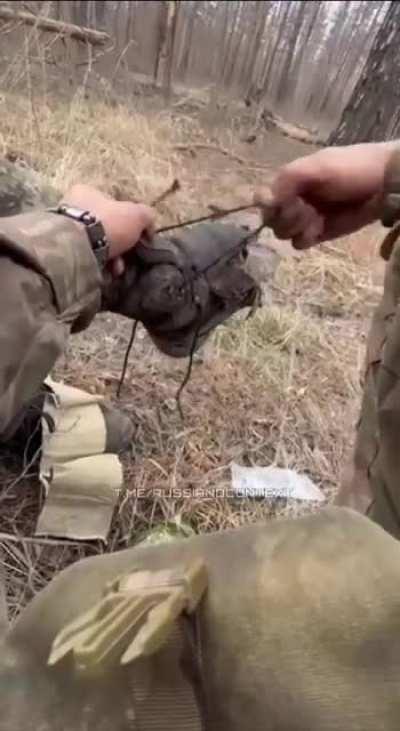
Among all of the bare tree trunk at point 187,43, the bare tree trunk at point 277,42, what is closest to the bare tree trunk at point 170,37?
the bare tree trunk at point 187,43

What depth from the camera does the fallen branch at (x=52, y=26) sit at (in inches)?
134

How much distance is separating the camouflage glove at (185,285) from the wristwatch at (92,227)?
0.59 ft

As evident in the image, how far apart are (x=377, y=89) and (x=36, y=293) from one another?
3110 mm

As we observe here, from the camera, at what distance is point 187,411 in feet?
7.70

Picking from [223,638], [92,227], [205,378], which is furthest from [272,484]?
[223,638]

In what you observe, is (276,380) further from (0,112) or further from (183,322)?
(0,112)

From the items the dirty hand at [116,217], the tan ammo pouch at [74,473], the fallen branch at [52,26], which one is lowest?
the tan ammo pouch at [74,473]

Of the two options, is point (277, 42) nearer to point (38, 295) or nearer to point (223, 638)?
point (38, 295)

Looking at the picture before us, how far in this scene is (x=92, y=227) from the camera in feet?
4.37

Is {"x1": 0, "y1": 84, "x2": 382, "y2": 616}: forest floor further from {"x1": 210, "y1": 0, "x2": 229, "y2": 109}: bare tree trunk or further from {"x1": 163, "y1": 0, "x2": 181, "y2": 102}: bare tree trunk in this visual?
{"x1": 210, "y1": 0, "x2": 229, "y2": 109}: bare tree trunk

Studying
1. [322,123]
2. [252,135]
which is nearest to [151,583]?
[252,135]

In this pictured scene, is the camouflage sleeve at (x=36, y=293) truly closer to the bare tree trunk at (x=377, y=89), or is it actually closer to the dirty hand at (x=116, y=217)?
the dirty hand at (x=116, y=217)

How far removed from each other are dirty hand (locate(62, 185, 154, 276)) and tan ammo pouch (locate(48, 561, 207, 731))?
0.77m

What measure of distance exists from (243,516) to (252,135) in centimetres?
430
